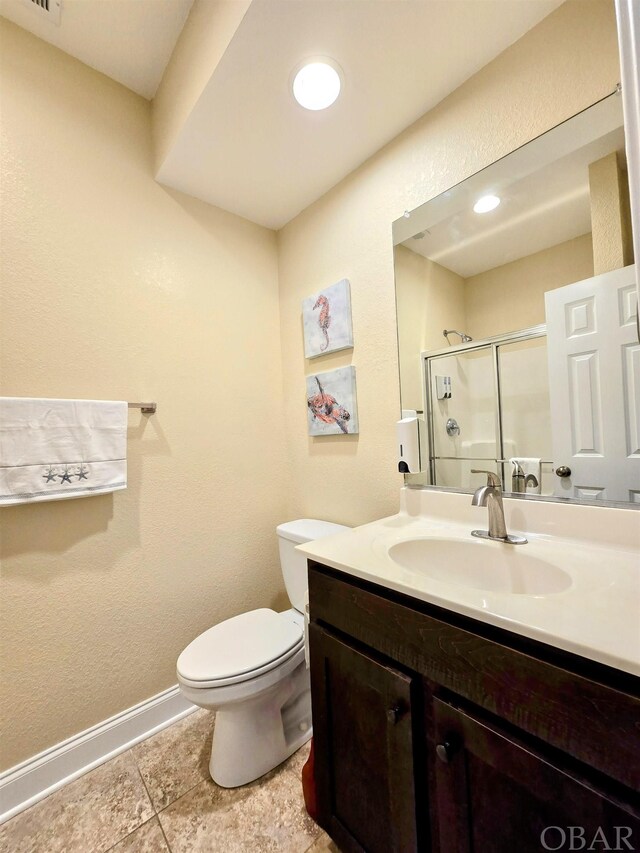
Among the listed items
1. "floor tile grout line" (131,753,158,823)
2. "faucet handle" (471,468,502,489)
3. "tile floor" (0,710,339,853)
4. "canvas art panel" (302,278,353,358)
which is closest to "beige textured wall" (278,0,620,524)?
"canvas art panel" (302,278,353,358)

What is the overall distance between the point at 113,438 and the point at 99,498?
0.24 m

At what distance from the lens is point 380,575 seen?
2.48 ft

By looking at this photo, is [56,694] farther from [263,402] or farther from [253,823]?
[263,402]

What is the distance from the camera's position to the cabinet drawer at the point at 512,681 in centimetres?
47

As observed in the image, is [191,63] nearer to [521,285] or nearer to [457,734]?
[521,285]

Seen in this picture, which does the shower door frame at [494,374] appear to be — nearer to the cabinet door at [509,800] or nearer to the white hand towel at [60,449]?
the cabinet door at [509,800]

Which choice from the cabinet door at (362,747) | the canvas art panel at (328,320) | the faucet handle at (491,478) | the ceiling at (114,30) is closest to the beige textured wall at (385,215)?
the canvas art panel at (328,320)

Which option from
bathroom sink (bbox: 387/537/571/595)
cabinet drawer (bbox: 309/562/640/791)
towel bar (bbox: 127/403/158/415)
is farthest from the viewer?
towel bar (bbox: 127/403/158/415)

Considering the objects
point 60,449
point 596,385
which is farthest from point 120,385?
point 596,385

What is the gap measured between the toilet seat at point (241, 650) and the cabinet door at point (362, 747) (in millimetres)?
293

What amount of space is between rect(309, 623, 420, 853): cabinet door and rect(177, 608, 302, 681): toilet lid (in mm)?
312

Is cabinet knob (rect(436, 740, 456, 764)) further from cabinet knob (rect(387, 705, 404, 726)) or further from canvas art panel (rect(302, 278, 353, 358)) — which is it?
canvas art panel (rect(302, 278, 353, 358))

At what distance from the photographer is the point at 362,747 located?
790mm

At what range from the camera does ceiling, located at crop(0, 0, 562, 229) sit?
0.95 metres
